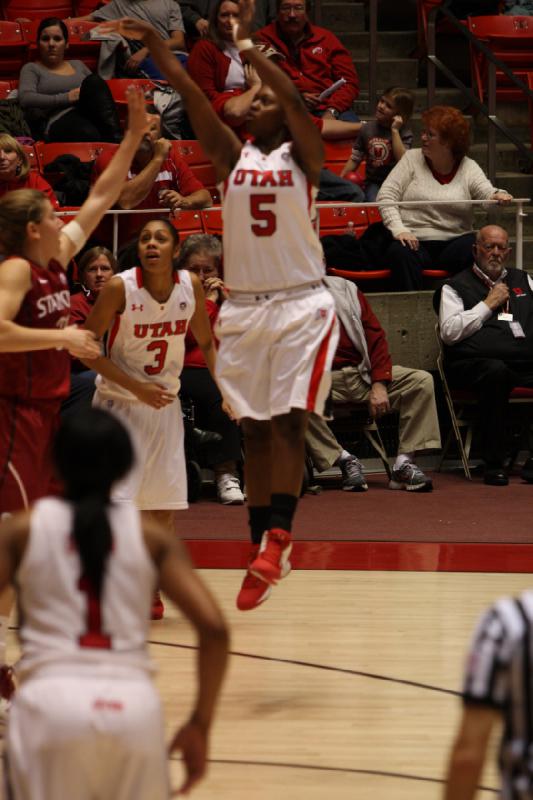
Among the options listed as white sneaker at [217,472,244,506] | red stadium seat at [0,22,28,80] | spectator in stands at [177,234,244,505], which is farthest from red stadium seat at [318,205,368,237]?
red stadium seat at [0,22,28,80]

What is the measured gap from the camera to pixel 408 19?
1291 cm

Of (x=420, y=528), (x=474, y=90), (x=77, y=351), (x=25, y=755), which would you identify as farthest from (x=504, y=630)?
(x=474, y=90)

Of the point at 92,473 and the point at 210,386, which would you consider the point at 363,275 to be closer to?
the point at 210,386

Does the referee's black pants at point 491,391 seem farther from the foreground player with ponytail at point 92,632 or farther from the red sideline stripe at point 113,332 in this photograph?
the foreground player with ponytail at point 92,632

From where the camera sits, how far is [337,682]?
5137 millimetres

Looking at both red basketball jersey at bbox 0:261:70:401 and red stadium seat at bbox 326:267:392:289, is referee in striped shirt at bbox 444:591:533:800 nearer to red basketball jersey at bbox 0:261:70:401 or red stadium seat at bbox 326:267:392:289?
red basketball jersey at bbox 0:261:70:401

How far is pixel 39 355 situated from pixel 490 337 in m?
4.89

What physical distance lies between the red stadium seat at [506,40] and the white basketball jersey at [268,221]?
664cm

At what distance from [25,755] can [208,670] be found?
0.39 m

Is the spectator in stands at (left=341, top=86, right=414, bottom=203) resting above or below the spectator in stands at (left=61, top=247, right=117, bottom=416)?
above

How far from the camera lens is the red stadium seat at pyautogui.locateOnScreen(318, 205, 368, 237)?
9977 millimetres

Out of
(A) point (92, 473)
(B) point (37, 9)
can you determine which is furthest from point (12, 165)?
(A) point (92, 473)

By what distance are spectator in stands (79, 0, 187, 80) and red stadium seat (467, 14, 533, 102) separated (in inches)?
95.0

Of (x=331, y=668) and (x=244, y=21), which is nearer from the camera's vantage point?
(x=244, y=21)
